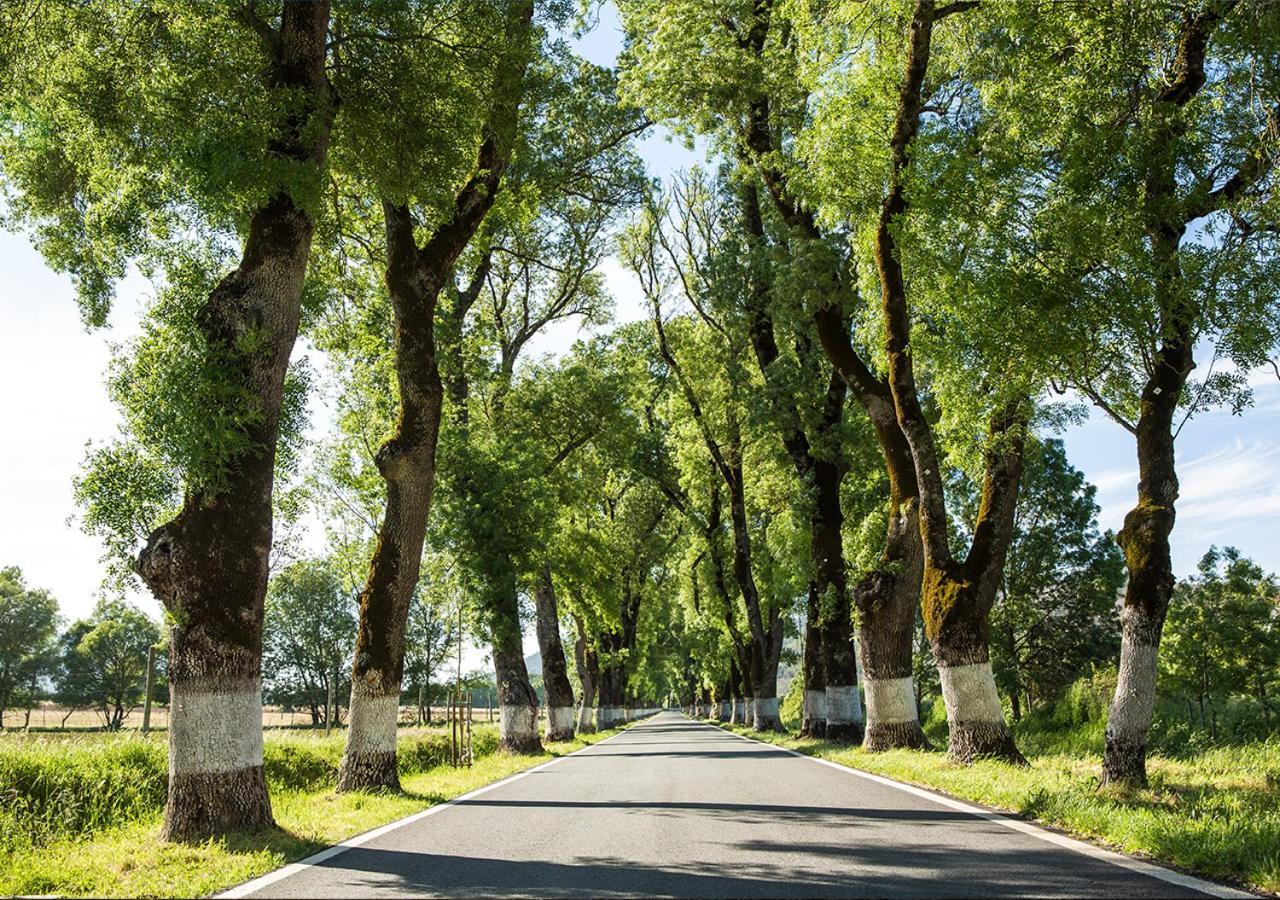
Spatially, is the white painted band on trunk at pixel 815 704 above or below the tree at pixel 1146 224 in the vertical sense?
below

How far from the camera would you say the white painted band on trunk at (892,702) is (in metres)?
15.5

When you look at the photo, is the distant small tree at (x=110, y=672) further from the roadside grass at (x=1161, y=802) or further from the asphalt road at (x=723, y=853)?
the roadside grass at (x=1161, y=802)

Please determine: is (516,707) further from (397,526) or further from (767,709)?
(767,709)

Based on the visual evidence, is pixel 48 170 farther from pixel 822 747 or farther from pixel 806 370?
pixel 822 747

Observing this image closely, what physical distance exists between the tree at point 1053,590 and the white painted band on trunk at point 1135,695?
121 ft

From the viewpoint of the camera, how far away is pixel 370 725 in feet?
39.3

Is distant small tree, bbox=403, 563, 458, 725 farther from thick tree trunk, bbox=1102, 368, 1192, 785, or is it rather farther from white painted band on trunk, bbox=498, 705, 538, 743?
thick tree trunk, bbox=1102, 368, 1192, 785

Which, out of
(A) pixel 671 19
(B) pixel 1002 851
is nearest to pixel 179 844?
(B) pixel 1002 851

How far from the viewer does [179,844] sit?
7.17 meters

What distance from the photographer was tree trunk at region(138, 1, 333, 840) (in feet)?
25.1

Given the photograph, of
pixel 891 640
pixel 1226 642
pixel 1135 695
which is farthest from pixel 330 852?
pixel 1226 642

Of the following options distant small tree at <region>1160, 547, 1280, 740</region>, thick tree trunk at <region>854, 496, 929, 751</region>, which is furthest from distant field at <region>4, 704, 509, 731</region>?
thick tree trunk at <region>854, 496, 929, 751</region>

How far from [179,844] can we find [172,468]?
3.19 metres

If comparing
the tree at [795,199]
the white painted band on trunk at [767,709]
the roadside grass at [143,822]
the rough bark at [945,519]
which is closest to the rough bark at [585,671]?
the white painted band on trunk at [767,709]
